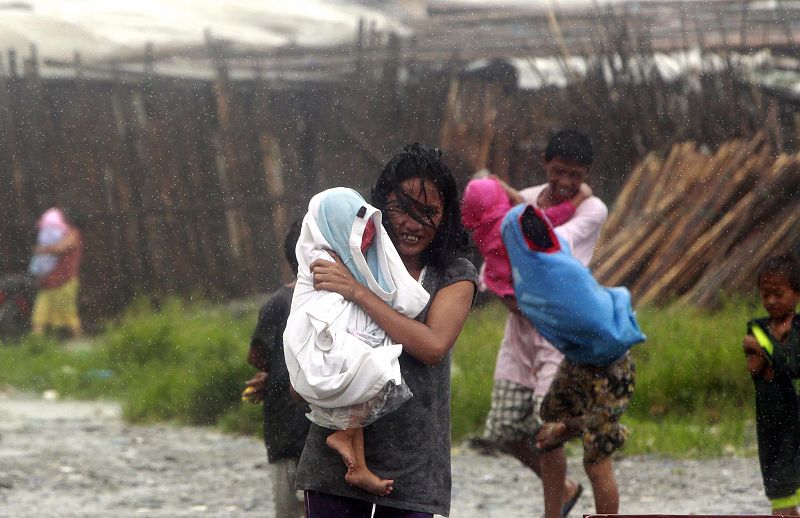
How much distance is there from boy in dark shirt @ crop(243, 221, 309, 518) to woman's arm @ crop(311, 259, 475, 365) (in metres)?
0.96

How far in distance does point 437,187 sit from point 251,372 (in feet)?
13.3

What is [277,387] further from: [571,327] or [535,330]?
[535,330]

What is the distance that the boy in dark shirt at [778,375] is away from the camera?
13.0ft

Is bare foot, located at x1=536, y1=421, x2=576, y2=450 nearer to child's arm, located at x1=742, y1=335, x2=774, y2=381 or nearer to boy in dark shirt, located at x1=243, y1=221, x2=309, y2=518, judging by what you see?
child's arm, located at x1=742, y1=335, x2=774, y2=381

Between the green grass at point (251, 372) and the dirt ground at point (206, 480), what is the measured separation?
181mm

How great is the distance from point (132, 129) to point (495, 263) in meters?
4.32

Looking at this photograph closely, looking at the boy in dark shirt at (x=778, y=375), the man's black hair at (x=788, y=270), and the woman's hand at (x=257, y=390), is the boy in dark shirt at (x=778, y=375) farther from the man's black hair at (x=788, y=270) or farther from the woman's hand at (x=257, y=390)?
the woman's hand at (x=257, y=390)

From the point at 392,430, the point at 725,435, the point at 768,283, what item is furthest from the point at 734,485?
the point at 392,430

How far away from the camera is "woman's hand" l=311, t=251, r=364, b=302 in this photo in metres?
2.79

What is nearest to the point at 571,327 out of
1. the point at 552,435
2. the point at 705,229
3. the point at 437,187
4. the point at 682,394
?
the point at 552,435

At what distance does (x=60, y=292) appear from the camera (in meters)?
8.58

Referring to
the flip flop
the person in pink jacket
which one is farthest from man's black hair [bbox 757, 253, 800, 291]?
the flip flop

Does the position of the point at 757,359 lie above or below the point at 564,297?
below

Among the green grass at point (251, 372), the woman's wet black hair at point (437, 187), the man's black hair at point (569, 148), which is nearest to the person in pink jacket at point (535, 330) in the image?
the man's black hair at point (569, 148)
